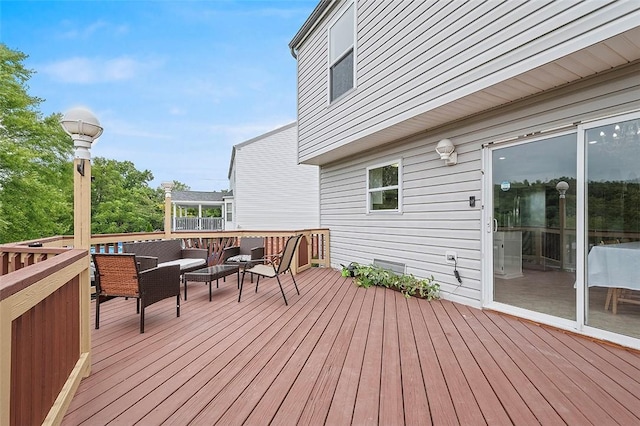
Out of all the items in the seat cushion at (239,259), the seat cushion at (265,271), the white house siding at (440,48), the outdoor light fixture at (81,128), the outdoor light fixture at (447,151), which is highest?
the white house siding at (440,48)

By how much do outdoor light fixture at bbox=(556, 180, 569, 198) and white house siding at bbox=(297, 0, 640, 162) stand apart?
1.06m

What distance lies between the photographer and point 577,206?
304 cm

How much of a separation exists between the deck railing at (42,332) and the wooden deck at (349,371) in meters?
0.21

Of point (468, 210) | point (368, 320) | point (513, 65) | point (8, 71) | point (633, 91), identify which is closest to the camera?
point (633, 91)

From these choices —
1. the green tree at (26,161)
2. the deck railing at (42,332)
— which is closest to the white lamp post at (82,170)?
the deck railing at (42,332)

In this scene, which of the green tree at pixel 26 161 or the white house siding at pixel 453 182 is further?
the green tree at pixel 26 161

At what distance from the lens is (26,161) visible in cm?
934

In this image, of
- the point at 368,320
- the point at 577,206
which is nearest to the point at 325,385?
the point at 368,320

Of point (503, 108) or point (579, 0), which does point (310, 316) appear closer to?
point (503, 108)

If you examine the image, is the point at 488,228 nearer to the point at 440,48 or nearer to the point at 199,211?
the point at 440,48

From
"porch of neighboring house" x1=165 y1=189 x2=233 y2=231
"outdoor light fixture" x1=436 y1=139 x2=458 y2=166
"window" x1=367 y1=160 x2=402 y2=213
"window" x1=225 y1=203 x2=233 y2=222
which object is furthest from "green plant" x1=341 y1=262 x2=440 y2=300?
"porch of neighboring house" x1=165 y1=189 x2=233 y2=231

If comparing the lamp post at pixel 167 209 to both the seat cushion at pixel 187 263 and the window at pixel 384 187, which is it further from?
the window at pixel 384 187

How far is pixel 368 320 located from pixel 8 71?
14201 mm

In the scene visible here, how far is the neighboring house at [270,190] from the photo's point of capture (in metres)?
13.9
